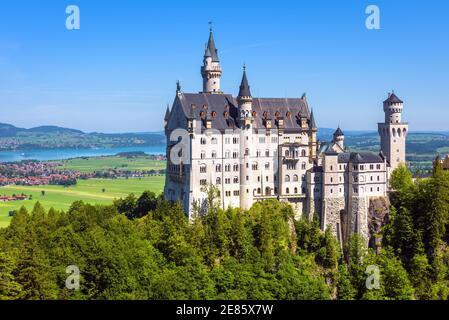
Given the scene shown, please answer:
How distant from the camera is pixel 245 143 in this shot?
98375mm

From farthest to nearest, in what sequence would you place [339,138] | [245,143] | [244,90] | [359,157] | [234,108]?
[339,138] → [359,157] → [234,108] → [245,143] → [244,90]

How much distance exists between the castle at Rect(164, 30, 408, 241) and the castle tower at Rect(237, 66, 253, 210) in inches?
6.3

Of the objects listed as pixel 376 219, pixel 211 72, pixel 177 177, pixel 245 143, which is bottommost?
pixel 376 219

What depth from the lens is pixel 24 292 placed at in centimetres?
6619

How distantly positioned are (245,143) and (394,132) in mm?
28523

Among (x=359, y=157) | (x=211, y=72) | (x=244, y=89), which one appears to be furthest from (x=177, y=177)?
(x=359, y=157)

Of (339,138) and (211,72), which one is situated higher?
(211,72)

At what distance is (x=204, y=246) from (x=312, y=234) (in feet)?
62.6

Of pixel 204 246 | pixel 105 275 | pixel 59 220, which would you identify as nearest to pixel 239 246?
pixel 204 246

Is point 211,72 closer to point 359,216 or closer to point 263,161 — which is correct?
point 263,161

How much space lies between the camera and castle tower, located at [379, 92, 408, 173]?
108 meters

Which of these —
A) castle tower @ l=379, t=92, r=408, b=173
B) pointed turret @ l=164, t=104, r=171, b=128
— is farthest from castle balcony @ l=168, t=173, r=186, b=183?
castle tower @ l=379, t=92, r=408, b=173

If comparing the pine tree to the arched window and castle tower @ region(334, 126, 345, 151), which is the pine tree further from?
castle tower @ region(334, 126, 345, 151)

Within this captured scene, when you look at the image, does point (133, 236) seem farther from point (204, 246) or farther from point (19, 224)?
point (19, 224)
